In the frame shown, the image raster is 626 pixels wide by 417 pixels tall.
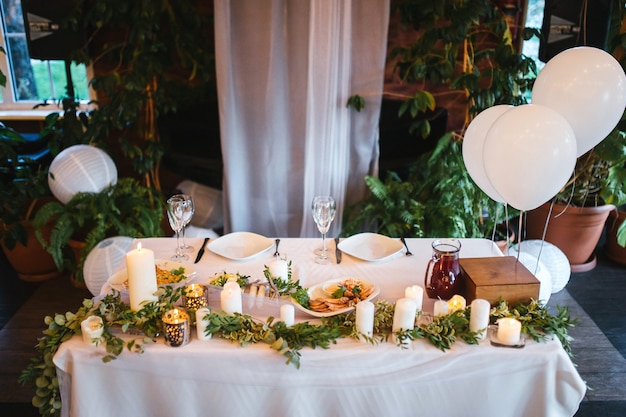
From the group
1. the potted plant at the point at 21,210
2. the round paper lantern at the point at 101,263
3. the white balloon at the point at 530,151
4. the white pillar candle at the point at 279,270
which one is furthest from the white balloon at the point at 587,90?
the potted plant at the point at 21,210

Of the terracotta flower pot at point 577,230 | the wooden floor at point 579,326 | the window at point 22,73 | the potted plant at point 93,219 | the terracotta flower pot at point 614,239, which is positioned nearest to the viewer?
the wooden floor at point 579,326

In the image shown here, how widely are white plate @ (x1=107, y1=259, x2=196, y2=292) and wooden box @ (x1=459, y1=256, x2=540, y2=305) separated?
0.82 metres

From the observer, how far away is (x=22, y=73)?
4.28m

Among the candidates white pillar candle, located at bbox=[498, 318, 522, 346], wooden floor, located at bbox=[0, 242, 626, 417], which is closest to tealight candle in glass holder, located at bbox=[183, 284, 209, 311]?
white pillar candle, located at bbox=[498, 318, 522, 346]

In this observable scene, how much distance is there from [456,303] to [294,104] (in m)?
1.75

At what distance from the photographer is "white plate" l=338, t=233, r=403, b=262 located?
73.2 inches

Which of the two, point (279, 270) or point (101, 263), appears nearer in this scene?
point (279, 270)

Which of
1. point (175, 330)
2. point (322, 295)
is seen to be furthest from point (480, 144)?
point (175, 330)

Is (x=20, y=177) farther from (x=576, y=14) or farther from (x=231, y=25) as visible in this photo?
(x=576, y=14)

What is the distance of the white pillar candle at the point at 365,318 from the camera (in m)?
1.34

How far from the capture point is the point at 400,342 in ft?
4.36

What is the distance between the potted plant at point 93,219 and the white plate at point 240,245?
1005 millimetres

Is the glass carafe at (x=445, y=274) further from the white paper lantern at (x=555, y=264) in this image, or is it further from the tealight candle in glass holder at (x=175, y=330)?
the white paper lantern at (x=555, y=264)

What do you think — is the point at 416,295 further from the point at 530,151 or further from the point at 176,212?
the point at 176,212
